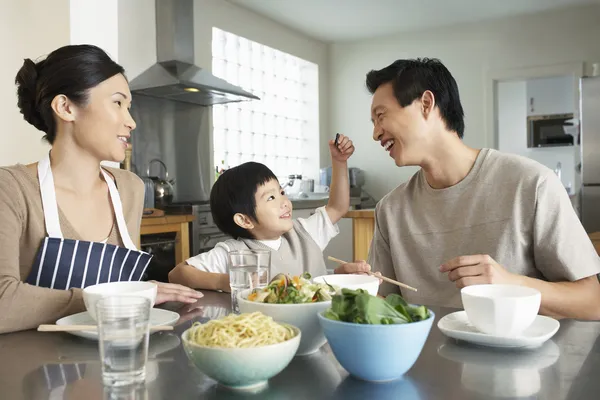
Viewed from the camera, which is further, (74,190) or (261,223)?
(261,223)

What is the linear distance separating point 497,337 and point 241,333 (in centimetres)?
42

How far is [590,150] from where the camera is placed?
5.11 metres

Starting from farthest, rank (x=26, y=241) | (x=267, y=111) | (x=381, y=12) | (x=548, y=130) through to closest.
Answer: (x=548, y=130) < (x=267, y=111) < (x=381, y=12) < (x=26, y=241)

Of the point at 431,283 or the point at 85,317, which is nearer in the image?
the point at 85,317

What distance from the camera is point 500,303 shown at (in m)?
0.88

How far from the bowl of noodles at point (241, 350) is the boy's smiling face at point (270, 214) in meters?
0.99

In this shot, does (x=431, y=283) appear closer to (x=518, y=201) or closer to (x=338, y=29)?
(x=518, y=201)

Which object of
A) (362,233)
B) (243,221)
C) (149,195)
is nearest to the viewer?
(243,221)

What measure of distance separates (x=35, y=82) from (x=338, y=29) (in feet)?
16.7

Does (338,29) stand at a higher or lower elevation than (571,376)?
higher

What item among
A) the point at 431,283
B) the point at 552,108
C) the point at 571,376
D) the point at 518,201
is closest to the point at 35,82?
the point at 431,283

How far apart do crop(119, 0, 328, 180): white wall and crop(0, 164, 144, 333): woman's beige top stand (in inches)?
112

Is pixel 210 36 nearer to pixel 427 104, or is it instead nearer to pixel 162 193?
pixel 162 193

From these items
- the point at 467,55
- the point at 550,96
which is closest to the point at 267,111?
the point at 467,55
